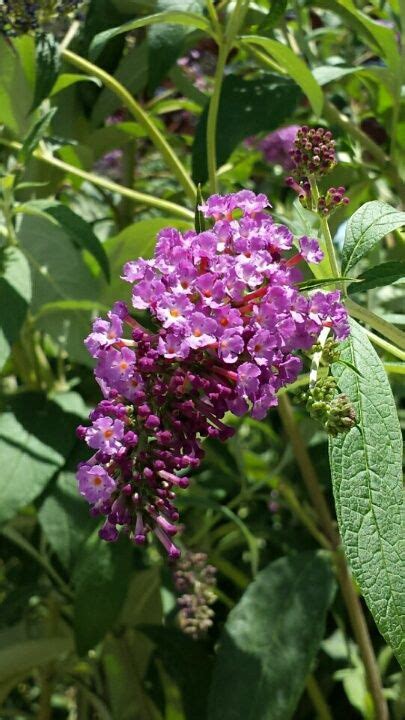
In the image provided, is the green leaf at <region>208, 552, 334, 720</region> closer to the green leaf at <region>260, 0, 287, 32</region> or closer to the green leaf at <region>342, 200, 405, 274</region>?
the green leaf at <region>342, 200, 405, 274</region>

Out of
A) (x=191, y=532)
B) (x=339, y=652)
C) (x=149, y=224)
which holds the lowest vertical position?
(x=339, y=652)

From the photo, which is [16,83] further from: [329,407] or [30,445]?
[329,407]

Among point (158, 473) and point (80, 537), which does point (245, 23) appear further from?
point (158, 473)

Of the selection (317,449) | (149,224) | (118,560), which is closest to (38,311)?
(149,224)

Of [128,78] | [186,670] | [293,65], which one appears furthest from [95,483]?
[128,78]

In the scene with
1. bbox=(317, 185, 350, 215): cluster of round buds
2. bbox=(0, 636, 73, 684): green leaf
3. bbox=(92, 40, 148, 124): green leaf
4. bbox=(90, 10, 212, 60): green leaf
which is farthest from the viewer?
bbox=(92, 40, 148, 124): green leaf

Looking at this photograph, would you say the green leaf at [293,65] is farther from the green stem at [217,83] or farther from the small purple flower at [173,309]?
the small purple flower at [173,309]

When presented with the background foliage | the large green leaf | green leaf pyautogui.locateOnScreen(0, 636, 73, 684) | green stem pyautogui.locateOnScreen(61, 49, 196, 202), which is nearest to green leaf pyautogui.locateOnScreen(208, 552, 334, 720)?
the background foliage

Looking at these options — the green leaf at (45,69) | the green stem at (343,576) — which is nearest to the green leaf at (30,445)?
the green stem at (343,576)
